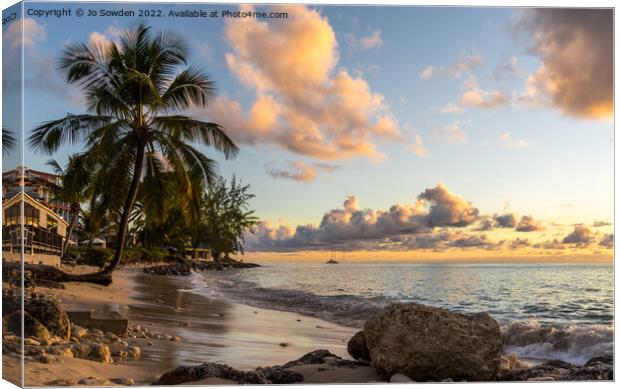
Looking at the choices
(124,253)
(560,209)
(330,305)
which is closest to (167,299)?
(124,253)

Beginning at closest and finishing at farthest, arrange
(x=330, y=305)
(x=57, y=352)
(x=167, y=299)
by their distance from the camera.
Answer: (x=57, y=352) < (x=167, y=299) < (x=330, y=305)

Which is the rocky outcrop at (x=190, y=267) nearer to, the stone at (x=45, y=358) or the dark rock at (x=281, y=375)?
the dark rock at (x=281, y=375)

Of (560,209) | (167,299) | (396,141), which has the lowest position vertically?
(167,299)

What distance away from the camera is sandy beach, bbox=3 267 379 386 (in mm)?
8625

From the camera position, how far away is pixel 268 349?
9414 millimetres

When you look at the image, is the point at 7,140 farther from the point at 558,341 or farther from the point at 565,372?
the point at 558,341

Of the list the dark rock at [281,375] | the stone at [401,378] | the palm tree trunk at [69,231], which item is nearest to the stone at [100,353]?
the palm tree trunk at [69,231]

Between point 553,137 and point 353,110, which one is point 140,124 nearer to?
point 353,110

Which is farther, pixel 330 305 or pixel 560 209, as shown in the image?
pixel 330 305

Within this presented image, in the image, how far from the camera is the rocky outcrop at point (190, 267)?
10.2 m

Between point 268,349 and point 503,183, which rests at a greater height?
point 503,183

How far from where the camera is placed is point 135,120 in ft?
32.7

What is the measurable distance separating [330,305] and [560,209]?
312 centimetres

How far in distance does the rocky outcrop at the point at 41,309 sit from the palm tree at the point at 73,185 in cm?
71
